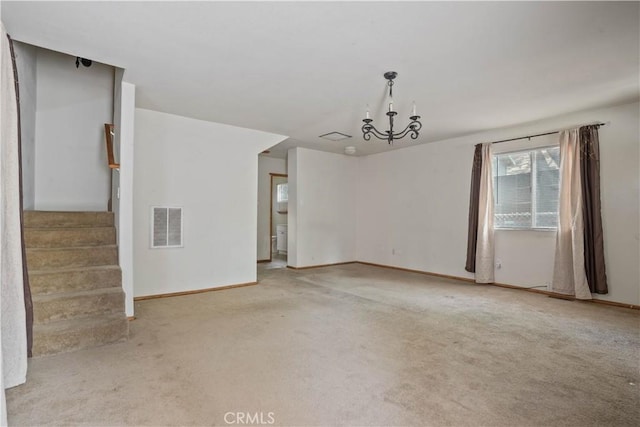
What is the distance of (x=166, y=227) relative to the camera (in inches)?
178

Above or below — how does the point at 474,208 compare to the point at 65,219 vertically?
above

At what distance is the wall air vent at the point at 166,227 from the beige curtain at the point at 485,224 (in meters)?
4.58

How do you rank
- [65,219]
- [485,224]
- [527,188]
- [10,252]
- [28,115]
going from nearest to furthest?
[10,252] → [65,219] → [28,115] → [527,188] → [485,224]

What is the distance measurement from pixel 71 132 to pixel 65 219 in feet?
5.20

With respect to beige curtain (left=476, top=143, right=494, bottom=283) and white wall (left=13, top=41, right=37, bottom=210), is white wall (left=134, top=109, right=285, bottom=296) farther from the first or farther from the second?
beige curtain (left=476, top=143, right=494, bottom=283)

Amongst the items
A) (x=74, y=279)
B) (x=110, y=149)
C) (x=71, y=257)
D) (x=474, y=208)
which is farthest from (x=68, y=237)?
(x=474, y=208)

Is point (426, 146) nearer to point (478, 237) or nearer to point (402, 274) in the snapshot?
point (478, 237)

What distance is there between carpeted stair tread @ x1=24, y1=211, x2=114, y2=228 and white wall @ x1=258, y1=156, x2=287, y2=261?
13.1ft

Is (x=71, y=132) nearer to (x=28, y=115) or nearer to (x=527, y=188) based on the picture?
(x=28, y=115)

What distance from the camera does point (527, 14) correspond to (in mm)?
2223

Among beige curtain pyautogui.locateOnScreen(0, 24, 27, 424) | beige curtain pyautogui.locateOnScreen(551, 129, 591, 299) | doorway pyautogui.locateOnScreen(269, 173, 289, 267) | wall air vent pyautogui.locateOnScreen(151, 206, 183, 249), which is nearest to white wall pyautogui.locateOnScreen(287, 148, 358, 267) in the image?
doorway pyautogui.locateOnScreen(269, 173, 289, 267)

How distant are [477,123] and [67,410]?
544 centimetres

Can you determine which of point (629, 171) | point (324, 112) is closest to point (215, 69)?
point (324, 112)

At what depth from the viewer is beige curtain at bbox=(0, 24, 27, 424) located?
2.08 meters
